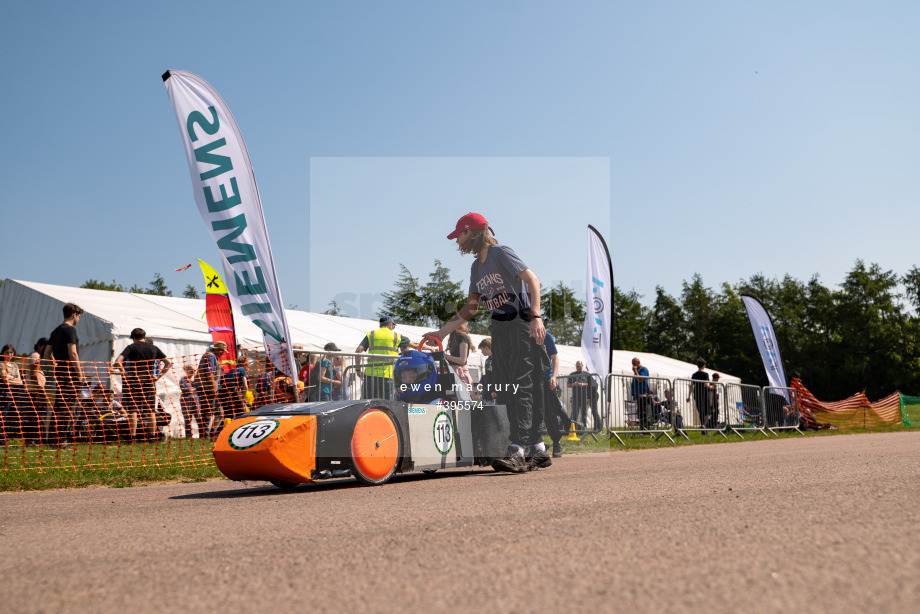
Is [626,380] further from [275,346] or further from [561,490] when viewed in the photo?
[561,490]

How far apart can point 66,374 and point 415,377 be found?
6576 millimetres

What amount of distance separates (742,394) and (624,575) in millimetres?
16271

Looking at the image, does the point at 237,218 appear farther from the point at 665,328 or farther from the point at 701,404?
the point at 665,328

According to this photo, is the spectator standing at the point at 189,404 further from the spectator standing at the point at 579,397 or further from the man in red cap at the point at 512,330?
the spectator standing at the point at 579,397

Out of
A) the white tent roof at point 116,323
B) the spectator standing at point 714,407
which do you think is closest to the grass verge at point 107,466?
the white tent roof at point 116,323

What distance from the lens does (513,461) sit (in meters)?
6.43

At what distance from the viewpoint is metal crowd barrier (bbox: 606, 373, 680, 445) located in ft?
44.3

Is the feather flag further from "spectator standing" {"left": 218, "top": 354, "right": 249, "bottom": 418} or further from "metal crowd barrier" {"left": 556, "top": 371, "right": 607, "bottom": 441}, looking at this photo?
"metal crowd barrier" {"left": 556, "top": 371, "right": 607, "bottom": 441}

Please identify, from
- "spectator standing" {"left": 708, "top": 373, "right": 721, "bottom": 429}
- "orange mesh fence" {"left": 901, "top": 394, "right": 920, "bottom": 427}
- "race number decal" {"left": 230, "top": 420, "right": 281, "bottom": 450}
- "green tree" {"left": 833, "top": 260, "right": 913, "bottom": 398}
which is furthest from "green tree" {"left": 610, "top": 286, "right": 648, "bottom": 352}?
"race number decal" {"left": 230, "top": 420, "right": 281, "bottom": 450}

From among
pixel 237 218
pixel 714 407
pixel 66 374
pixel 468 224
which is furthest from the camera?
pixel 714 407

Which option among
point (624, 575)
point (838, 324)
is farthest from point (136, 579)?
point (838, 324)

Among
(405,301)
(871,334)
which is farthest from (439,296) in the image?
(871,334)

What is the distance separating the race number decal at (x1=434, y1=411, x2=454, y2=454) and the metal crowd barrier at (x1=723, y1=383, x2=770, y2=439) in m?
11.5

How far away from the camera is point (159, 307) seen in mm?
18656
